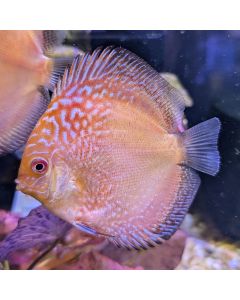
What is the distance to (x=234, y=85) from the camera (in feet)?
5.32

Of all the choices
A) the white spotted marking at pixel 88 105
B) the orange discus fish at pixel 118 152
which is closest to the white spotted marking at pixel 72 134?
the orange discus fish at pixel 118 152

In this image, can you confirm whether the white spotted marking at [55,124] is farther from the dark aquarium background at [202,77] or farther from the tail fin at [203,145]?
the tail fin at [203,145]

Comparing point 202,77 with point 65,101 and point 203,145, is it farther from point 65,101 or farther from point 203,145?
point 65,101

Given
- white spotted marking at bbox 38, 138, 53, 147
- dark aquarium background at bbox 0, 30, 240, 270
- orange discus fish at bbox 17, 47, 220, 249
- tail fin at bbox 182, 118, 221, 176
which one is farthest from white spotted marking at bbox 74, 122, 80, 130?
tail fin at bbox 182, 118, 221, 176

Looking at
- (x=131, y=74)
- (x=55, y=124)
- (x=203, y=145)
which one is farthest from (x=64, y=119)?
(x=203, y=145)

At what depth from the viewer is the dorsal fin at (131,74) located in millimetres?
1524

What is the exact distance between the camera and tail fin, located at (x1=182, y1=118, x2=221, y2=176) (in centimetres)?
153

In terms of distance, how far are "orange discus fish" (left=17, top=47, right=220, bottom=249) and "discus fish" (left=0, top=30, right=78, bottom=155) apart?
0.23 feet

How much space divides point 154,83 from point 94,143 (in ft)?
1.02

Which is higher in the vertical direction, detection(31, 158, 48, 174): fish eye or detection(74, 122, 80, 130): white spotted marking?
detection(74, 122, 80, 130): white spotted marking

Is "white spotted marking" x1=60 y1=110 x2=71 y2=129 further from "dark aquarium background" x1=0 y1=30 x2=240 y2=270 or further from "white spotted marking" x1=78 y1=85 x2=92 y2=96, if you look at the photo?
"dark aquarium background" x1=0 y1=30 x2=240 y2=270

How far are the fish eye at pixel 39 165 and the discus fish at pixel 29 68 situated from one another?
143 mm
